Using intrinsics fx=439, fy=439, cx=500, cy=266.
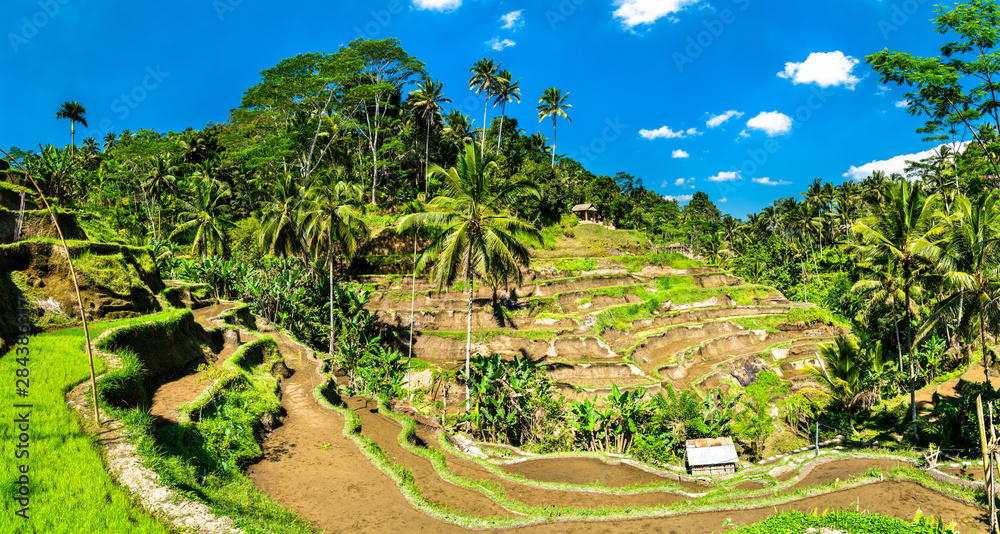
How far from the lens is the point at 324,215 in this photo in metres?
26.2

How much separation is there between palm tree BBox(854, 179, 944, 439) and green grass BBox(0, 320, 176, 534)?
2287 cm

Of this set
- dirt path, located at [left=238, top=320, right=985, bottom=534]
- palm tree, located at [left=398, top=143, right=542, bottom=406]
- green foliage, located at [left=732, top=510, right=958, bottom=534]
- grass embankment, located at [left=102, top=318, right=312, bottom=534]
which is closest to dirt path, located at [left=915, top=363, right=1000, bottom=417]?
dirt path, located at [left=238, top=320, right=985, bottom=534]

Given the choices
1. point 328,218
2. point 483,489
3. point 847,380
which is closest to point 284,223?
point 328,218

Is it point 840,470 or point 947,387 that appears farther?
point 947,387

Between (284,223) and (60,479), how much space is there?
23.4 metres

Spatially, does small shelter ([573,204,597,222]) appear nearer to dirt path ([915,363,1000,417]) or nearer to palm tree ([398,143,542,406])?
dirt path ([915,363,1000,417])

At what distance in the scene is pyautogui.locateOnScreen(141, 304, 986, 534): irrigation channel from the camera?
9469 mm

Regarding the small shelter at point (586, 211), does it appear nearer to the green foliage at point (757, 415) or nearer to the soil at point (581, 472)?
the green foliage at point (757, 415)

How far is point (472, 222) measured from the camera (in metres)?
18.6

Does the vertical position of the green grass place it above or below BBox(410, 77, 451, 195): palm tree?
below

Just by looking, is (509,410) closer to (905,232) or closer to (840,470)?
(840,470)

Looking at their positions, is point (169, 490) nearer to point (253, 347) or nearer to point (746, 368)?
point (253, 347)

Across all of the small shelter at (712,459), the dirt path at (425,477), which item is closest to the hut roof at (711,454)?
the small shelter at (712,459)

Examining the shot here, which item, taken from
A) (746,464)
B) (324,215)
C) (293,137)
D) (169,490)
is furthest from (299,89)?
(746,464)
